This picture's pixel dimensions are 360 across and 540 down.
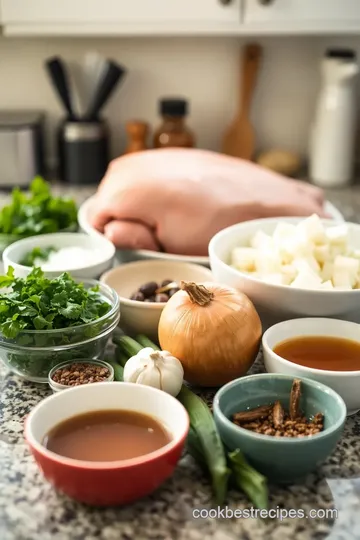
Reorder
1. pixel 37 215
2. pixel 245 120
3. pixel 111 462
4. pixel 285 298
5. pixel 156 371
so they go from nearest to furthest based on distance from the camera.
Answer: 1. pixel 111 462
2. pixel 156 371
3. pixel 285 298
4. pixel 37 215
5. pixel 245 120

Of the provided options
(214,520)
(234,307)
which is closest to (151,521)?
(214,520)

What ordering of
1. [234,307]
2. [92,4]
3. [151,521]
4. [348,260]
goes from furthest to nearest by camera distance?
[92,4]
[348,260]
[234,307]
[151,521]

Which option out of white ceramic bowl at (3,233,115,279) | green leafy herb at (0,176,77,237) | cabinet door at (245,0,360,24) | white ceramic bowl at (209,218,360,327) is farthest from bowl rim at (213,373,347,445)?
cabinet door at (245,0,360,24)

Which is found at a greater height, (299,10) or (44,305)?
(299,10)

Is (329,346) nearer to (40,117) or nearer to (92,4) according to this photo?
(92,4)

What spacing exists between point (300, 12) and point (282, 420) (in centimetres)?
116

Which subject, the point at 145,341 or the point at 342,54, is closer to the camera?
the point at 145,341

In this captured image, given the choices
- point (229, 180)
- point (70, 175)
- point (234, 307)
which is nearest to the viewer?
point (234, 307)

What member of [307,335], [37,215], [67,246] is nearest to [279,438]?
[307,335]

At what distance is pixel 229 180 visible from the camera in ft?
4.54

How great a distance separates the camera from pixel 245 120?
2.03 metres

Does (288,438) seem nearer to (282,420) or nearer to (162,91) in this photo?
(282,420)

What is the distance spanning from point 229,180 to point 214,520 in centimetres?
76

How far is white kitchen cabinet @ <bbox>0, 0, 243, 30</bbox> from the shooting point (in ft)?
5.61
